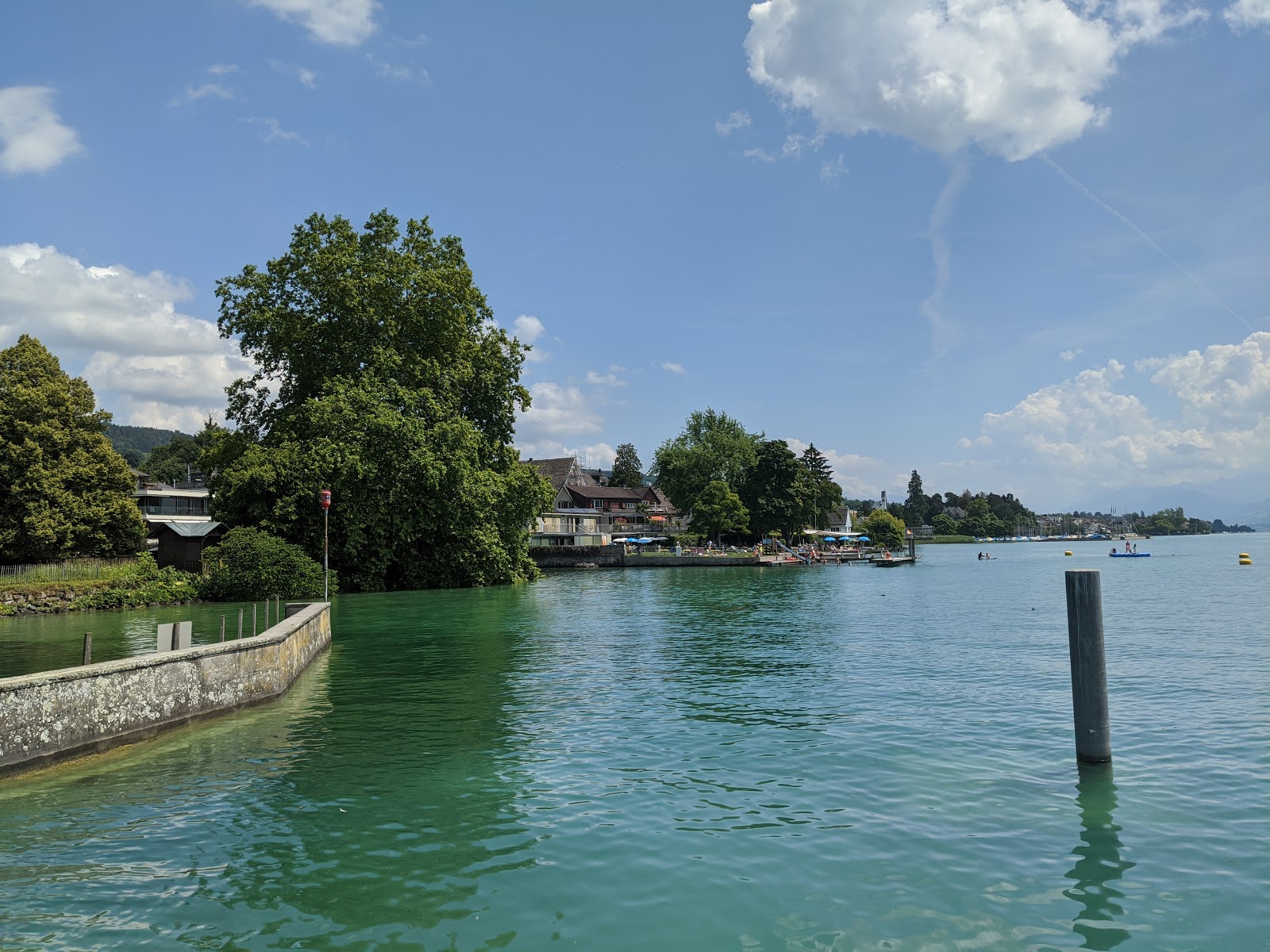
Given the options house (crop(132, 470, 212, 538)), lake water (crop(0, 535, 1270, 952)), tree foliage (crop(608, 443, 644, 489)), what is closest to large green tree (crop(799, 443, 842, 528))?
tree foliage (crop(608, 443, 644, 489))

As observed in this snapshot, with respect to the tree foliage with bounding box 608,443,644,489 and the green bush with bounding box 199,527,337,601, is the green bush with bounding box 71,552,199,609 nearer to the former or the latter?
the green bush with bounding box 199,527,337,601

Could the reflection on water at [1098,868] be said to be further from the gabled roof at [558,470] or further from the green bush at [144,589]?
the gabled roof at [558,470]

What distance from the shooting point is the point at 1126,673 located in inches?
746

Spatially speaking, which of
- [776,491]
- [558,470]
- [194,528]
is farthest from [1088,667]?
[558,470]

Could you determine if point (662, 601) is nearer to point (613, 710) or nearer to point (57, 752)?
point (613, 710)

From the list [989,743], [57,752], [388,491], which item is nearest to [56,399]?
[388,491]

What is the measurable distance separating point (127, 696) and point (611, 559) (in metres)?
75.2

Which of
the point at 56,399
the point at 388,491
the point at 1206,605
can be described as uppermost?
the point at 56,399

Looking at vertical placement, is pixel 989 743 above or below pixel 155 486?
below

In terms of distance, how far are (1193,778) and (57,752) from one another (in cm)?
1379

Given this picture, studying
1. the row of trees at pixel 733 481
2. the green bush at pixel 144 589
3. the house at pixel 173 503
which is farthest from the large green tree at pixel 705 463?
the green bush at pixel 144 589

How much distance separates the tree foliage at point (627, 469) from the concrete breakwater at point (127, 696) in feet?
466

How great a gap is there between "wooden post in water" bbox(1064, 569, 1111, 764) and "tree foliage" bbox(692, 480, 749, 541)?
91.5 m

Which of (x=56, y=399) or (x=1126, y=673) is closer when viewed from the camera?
(x=1126, y=673)
